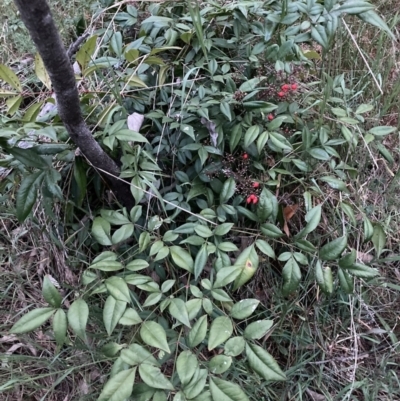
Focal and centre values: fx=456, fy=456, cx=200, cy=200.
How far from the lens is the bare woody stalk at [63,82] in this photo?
72cm

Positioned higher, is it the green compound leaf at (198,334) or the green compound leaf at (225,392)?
the green compound leaf at (198,334)

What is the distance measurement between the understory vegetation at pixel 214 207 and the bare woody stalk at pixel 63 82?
4 cm

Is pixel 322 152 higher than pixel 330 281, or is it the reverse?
pixel 322 152

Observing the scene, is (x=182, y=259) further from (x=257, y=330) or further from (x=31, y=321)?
(x=31, y=321)

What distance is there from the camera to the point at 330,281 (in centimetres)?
106

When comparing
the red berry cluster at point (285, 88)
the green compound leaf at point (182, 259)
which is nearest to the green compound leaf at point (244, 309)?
the green compound leaf at point (182, 259)

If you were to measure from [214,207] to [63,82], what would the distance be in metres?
0.54

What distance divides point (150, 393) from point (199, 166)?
0.59m

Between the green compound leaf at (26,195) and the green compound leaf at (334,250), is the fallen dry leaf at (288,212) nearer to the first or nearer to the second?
the green compound leaf at (334,250)

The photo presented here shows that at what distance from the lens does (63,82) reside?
865mm

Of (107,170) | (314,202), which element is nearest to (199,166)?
(107,170)

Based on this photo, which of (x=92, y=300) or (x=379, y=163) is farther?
(x=379, y=163)

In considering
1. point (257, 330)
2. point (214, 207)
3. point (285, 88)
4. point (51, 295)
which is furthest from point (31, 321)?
Result: point (285, 88)

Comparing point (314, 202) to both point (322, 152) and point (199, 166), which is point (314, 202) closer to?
point (322, 152)
